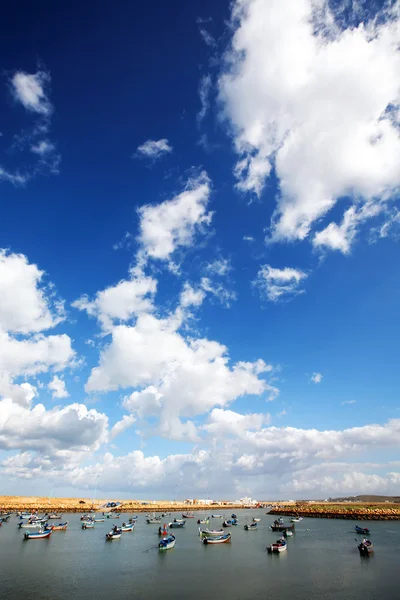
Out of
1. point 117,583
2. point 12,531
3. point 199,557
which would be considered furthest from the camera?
point 12,531

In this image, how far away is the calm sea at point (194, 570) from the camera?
37062 millimetres

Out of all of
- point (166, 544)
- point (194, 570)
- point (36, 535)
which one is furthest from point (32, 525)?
point (194, 570)

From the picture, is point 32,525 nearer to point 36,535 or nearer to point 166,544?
point 36,535

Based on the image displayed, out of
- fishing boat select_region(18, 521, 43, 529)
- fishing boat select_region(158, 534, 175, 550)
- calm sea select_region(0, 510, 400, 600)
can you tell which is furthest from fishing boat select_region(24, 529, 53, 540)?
fishing boat select_region(158, 534, 175, 550)

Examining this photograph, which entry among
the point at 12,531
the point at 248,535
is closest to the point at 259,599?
the point at 248,535

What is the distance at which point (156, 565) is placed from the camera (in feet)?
168

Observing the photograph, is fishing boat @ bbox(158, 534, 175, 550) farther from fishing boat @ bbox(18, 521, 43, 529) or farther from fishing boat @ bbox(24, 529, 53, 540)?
fishing boat @ bbox(18, 521, 43, 529)

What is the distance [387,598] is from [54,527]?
84.8 m

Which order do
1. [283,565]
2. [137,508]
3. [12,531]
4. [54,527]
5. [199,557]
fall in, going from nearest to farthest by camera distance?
1. [283,565]
2. [199,557]
3. [12,531]
4. [54,527]
5. [137,508]

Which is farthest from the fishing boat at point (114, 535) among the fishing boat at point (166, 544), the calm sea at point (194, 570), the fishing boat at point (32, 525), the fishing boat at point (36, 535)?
the fishing boat at point (32, 525)

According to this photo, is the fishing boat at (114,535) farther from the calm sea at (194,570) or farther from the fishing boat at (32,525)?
the fishing boat at (32,525)

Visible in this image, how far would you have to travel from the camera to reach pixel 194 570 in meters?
47.8

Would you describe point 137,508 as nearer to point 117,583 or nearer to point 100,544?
point 100,544

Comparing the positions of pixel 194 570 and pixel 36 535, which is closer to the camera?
pixel 194 570
